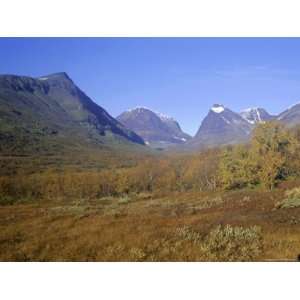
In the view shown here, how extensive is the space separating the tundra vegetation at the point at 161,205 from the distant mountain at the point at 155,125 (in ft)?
2.47

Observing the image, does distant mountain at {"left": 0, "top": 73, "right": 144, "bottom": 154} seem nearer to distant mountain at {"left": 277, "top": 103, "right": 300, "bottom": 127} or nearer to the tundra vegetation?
the tundra vegetation

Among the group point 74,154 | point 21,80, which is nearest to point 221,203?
point 74,154

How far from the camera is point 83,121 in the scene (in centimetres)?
1688

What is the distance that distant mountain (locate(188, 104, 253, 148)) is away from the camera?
13969mm

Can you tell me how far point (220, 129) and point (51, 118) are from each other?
23.0 ft

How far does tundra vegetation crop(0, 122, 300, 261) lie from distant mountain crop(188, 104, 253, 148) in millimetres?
384

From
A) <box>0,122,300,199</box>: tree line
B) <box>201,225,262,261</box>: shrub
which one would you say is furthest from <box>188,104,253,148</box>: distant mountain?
<box>201,225,262,261</box>: shrub

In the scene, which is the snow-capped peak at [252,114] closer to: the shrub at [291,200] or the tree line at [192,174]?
the tree line at [192,174]

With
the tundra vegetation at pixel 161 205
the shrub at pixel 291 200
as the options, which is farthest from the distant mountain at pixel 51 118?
the shrub at pixel 291 200
